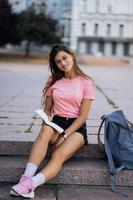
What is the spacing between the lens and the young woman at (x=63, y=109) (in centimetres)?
519

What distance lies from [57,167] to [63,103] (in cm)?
75

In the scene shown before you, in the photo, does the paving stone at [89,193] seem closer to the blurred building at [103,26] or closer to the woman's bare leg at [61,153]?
the woman's bare leg at [61,153]

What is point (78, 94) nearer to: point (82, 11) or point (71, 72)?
point (71, 72)

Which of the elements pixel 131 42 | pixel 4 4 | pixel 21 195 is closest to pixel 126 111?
pixel 21 195

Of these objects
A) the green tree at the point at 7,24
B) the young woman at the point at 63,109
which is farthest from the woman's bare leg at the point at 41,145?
the green tree at the point at 7,24

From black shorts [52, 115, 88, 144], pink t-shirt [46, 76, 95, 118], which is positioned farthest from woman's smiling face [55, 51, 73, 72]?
black shorts [52, 115, 88, 144]

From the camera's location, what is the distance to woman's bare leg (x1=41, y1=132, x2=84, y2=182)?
5090 millimetres

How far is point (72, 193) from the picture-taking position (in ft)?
17.0

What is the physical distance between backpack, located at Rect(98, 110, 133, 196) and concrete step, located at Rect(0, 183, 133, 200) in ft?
0.49

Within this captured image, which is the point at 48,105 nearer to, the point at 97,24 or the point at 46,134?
the point at 46,134

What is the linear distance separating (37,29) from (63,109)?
46853mm

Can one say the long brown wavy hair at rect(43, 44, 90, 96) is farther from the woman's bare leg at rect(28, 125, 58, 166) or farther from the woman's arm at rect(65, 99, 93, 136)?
the woman's bare leg at rect(28, 125, 58, 166)

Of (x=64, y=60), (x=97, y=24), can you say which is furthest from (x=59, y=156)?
(x=97, y=24)

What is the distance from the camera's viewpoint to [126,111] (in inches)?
377
